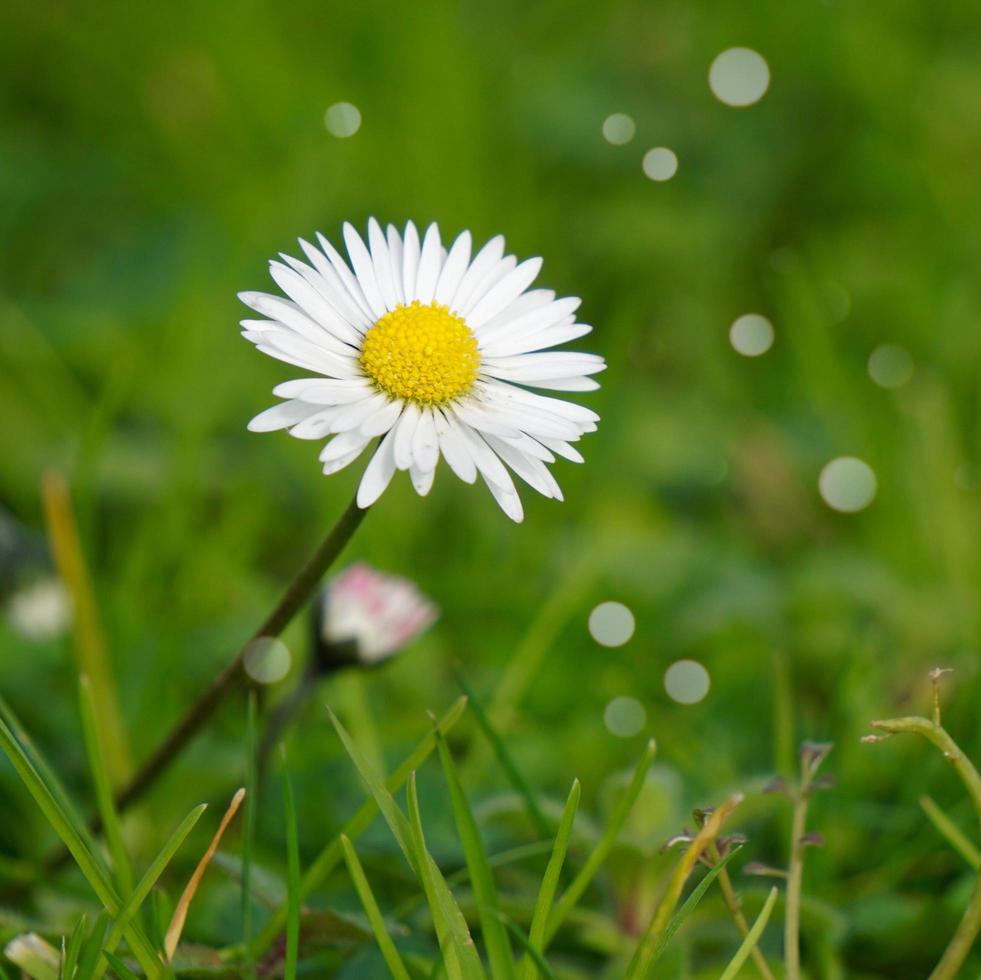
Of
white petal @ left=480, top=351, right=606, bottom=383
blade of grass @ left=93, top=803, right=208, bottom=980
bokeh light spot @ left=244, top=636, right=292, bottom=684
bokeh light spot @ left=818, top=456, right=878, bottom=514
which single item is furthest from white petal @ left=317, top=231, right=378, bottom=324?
bokeh light spot @ left=818, top=456, right=878, bottom=514

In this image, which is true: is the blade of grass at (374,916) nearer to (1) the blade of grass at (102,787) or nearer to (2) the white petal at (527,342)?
(1) the blade of grass at (102,787)

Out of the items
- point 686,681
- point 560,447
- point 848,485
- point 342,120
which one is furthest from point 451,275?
point 342,120

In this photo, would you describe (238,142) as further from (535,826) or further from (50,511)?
(535,826)

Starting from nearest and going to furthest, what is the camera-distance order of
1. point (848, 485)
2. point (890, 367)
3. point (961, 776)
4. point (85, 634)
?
point (961, 776)
point (85, 634)
point (848, 485)
point (890, 367)

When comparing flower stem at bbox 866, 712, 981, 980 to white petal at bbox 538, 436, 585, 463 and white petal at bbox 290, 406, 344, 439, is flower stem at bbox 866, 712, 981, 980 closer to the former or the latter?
white petal at bbox 538, 436, 585, 463

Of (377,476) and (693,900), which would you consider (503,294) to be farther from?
(693,900)

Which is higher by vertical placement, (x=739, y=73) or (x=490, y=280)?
(x=739, y=73)

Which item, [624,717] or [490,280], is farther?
[624,717]

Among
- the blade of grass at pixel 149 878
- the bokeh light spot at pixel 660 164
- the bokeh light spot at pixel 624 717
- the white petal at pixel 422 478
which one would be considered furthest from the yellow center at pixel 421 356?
the bokeh light spot at pixel 660 164
